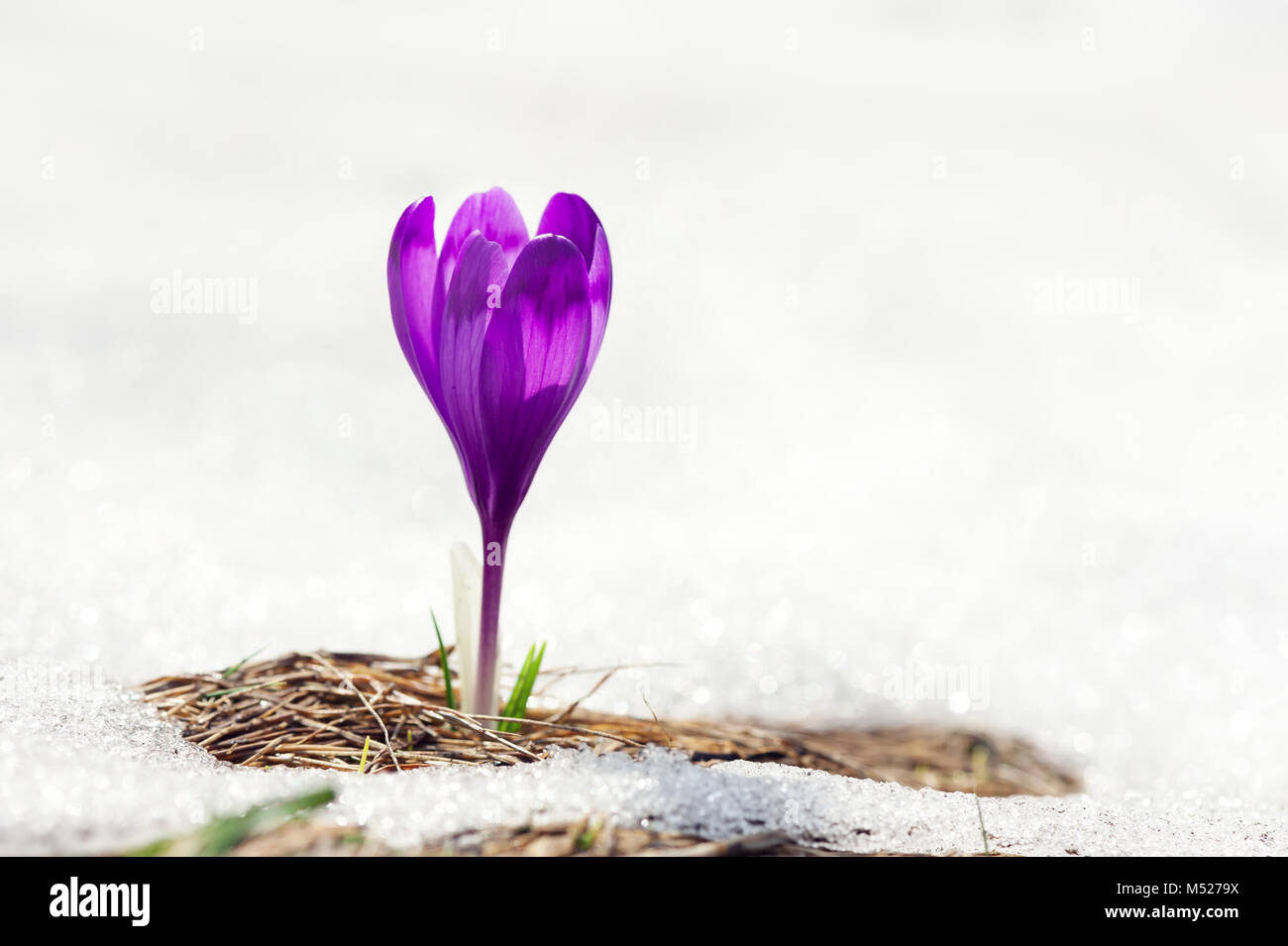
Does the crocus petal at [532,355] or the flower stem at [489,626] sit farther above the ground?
the crocus petal at [532,355]

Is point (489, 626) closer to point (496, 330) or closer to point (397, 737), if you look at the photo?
point (397, 737)

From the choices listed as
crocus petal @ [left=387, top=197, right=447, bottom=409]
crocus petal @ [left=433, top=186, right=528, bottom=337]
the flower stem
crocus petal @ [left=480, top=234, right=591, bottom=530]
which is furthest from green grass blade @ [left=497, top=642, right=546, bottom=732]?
crocus petal @ [left=433, top=186, right=528, bottom=337]

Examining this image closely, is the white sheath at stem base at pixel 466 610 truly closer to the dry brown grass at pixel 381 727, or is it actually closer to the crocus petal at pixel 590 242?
the dry brown grass at pixel 381 727

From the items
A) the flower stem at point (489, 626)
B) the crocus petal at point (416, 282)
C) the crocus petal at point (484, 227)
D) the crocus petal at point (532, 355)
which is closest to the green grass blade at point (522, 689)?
the flower stem at point (489, 626)

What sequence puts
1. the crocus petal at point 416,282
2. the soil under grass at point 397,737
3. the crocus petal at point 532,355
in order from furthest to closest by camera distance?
1. the crocus petal at point 416,282
2. the crocus petal at point 532,355
3. the soil under grass at point 397,737

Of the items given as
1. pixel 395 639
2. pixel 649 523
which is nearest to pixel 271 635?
pixel 395 639

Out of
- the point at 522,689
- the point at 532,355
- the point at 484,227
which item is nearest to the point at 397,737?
the point at 522,689

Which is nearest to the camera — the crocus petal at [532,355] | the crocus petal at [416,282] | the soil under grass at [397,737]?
the soil under grass at [397,737]

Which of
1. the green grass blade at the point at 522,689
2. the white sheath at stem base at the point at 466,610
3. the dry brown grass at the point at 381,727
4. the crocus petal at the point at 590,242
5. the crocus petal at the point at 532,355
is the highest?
the crocus petal at the point at 590,242
